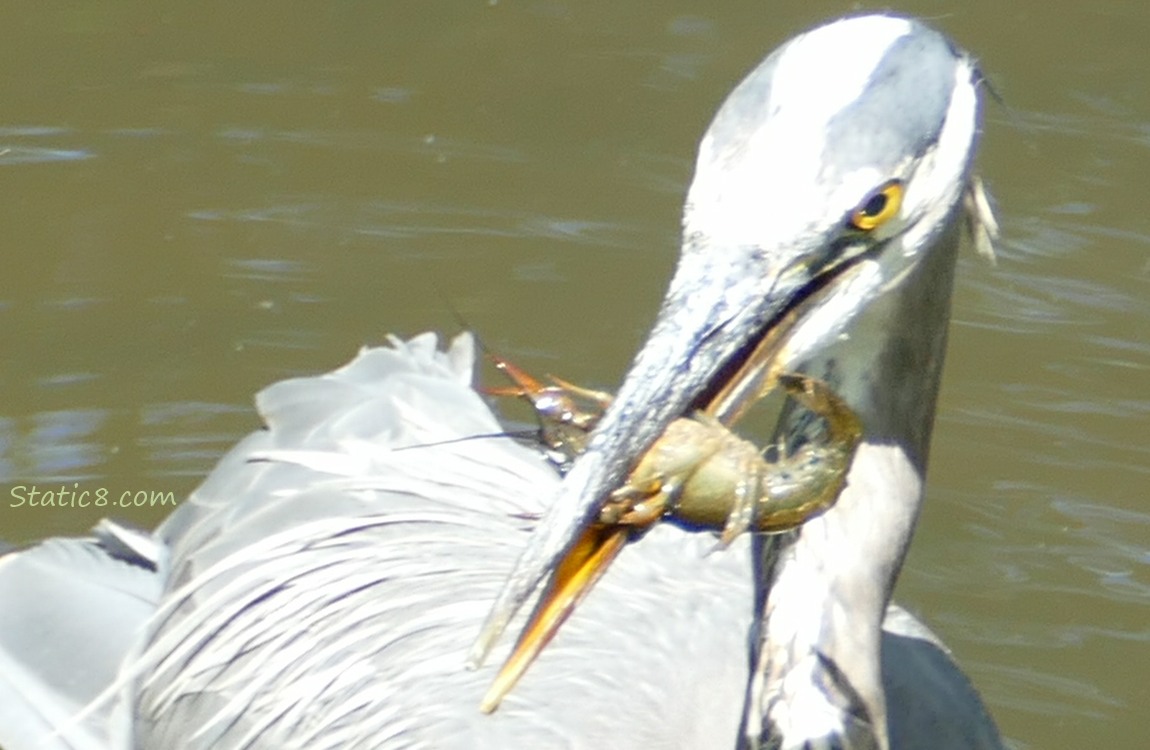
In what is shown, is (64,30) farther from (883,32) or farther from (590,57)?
(883,32)

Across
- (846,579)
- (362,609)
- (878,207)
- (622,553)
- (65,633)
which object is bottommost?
(65,633)

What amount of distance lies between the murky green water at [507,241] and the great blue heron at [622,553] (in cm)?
107

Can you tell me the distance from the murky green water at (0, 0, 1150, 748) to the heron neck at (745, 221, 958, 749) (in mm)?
1859

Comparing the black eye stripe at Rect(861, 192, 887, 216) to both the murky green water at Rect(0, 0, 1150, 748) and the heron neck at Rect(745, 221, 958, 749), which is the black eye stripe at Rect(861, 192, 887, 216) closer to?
the heron neck at Rect(745, 221, 958, 749)

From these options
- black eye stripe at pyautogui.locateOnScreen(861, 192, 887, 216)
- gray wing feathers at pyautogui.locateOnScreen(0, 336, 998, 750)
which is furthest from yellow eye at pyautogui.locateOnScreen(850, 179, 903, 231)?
gray wing feathers at pyautogui.locateOnScreen(0, 336, 998, 750)

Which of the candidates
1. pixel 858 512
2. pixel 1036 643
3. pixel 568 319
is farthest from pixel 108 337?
pixel 858 512

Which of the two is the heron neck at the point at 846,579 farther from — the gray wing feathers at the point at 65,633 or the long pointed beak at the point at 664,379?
the gray wing feathers at the point at 65,633

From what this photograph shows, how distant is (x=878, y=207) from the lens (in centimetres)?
319

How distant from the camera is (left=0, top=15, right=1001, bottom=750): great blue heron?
309cm

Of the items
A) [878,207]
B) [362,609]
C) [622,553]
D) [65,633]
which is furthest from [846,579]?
Result: [65,633]

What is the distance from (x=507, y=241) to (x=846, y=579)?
3.56 metres

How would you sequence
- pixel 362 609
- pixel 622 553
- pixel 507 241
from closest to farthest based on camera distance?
pixel 622 553
pixel 362 609
pixel 507 241

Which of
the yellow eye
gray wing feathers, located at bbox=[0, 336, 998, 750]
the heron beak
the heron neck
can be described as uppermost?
the yellow eye

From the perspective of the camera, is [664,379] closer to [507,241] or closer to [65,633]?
[65,633]
